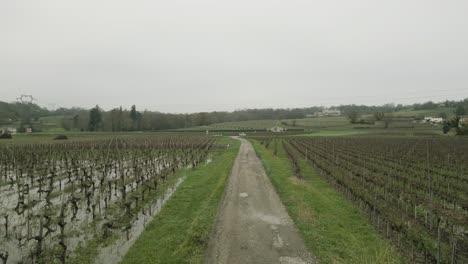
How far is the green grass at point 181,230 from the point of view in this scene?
10109 millimetres

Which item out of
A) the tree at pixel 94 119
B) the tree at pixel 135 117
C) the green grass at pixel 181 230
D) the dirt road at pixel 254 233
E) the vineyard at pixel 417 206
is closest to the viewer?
the dirt road at pixel 254 233

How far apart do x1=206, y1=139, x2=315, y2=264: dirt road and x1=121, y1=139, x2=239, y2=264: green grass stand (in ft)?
1.72

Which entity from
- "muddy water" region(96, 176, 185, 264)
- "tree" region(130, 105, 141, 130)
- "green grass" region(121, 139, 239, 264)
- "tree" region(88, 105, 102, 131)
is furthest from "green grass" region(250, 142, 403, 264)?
"tree" region(88, 105, 102, 131)

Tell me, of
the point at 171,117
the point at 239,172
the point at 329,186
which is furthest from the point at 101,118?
the point at 329,186

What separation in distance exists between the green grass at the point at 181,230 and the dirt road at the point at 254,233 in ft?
1.72

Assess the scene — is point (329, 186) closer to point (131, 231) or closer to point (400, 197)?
point (400, 197)

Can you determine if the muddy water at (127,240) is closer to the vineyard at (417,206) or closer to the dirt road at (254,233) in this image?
the dirt road at (254,233)

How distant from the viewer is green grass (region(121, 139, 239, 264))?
10.1 m

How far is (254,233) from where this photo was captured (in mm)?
11797

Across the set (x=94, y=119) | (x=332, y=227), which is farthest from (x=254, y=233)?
(x=94, y=119)

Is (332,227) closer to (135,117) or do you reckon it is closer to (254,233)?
(254,233)

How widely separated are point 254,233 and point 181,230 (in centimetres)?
331

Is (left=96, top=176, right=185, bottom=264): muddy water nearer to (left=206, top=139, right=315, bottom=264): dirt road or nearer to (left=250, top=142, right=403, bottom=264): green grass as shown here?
(left=206, top=139, right=315, bottom=264): dirt road

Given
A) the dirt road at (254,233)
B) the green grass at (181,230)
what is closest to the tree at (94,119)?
the green grass at (181,230)
